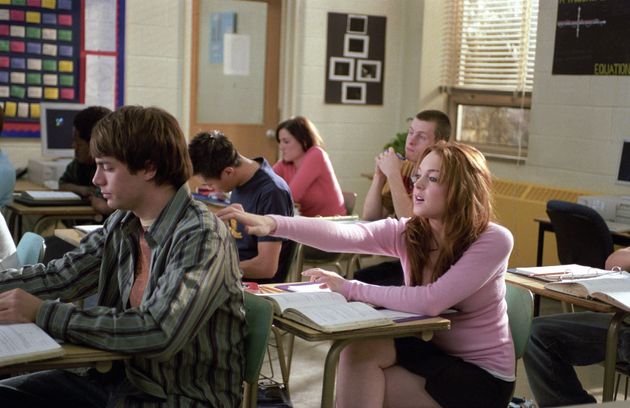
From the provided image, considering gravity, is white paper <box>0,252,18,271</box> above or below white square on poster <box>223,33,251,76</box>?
below

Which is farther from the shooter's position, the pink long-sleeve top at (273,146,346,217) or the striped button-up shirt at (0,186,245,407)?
the pink long-sleeve top at (273,146,346,217)

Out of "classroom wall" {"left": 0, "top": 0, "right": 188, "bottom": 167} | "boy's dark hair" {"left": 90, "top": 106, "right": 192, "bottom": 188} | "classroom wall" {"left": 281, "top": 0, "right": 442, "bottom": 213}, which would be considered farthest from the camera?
"classroom wall" {"left": 281, "top": 0, "right": 442, "bottom": 213}

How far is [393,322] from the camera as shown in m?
2.30

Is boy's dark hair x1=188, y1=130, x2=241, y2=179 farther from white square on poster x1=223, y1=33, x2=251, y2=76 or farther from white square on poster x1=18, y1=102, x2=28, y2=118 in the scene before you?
white square on poster x1=223, y1=33, x2=251, y2=76

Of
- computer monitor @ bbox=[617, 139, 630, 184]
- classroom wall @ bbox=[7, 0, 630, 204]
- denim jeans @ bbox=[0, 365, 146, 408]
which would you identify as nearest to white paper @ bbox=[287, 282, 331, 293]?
denim jeans @ bbox=[0, 365, 146, 408]

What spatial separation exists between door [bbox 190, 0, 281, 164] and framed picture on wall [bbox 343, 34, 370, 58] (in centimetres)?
52

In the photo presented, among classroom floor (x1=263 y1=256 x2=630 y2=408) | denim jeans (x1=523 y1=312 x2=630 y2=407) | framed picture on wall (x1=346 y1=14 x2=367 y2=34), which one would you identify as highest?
framed picture on wall (x1=346 y1=14 x2=367 y2=34)

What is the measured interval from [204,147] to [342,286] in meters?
1.10

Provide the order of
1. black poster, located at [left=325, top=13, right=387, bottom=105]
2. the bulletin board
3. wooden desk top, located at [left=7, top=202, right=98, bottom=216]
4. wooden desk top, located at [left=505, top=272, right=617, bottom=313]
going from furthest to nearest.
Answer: black poster, located at [left=325, top=13, right=387, bottom=105] < the bulletin board < wooden desk top, located at [left=7, top=202, right=98, bottom=216] < wooden desk top, located at [left=505, top=272, right=617, bottom=313]

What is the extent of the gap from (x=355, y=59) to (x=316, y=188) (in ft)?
7.63

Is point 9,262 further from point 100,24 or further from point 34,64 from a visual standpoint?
point 100,24

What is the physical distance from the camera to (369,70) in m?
7.12

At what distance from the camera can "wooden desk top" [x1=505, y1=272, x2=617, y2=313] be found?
276cm

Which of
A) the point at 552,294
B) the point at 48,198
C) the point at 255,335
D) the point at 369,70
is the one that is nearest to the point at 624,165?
the point at 552,294
